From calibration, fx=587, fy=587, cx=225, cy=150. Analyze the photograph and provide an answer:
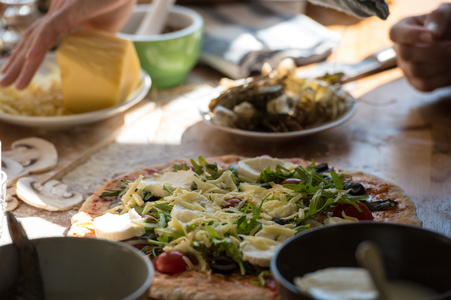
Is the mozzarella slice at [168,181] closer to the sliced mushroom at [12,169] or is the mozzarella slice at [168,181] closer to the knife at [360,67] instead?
the sliced mushroom at [12,169]

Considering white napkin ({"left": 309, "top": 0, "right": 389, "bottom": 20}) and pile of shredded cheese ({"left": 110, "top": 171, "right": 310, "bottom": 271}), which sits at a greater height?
white napkin ({"left": 309, "top": 0, "right": 389, "bottom": 20})

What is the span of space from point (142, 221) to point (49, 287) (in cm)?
41

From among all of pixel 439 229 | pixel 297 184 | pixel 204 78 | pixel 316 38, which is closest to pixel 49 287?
pixel 297 184

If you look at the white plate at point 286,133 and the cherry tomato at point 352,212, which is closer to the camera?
the cherry tomato at point 352,212

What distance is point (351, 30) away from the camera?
4023 millimetres

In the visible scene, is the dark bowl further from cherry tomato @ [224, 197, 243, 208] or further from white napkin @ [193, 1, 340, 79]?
white napkin @ [193, 1, 340, 79]

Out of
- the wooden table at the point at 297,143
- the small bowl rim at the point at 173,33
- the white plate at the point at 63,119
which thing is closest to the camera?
the wooden table at the point at 297,143

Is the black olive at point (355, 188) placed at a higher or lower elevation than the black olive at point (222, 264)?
lower

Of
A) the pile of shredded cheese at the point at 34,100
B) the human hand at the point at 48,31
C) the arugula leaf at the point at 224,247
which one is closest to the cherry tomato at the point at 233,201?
the arugula leaf at the point at 224,247

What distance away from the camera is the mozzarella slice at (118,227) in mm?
1608

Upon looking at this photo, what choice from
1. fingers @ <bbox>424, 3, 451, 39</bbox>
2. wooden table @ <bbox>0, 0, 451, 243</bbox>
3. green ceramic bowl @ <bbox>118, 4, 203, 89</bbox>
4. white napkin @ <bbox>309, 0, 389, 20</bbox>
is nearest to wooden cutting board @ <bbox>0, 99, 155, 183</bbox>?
wooden table @ <bbox>0, 0, 451, 243</bbox>

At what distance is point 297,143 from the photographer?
252 cm

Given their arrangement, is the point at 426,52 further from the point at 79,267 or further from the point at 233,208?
the point at 79,267

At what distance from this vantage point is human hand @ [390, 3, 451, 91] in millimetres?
2679
